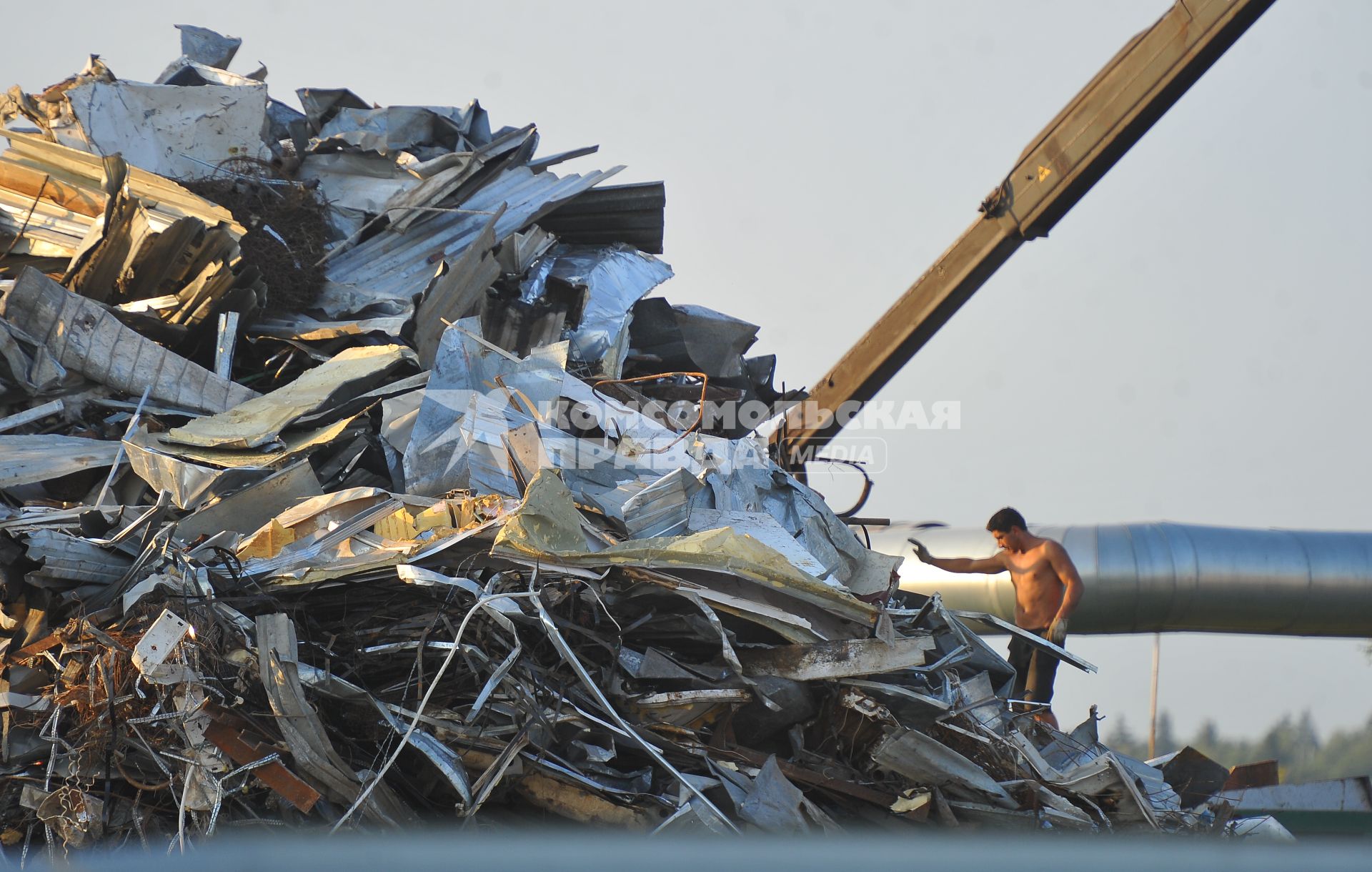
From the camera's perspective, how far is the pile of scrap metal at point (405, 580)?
324 centimetres

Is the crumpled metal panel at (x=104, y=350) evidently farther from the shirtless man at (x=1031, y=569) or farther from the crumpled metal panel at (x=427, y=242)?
the shirtless man at (x=1031, y=569)

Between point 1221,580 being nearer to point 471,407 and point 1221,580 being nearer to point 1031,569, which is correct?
point 1031,569

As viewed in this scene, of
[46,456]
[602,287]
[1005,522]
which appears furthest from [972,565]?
[46,456]

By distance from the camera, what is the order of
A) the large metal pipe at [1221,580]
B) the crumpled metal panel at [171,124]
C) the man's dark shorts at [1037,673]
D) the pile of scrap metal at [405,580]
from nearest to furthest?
the pile of scrap metal at [405,580]
the man's dark shorts at [1037,673]
the crumpled metal panel at [171,124]
the large metal pipe at [1221,580]

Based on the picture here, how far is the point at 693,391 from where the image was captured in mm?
6469

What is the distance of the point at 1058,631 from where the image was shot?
249 inches

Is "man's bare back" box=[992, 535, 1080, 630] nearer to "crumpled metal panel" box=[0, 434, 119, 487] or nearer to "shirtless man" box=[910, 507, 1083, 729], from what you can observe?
"shirtless man" box=[910, 507, 1083, 729]

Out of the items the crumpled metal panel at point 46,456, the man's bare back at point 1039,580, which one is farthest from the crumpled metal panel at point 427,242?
the man's bare back at point 1039,580

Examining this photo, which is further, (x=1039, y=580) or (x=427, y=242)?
(x=1039, y=580)

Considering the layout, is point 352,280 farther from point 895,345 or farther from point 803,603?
point 895,345

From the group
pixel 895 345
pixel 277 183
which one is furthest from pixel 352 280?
pixel 895 345

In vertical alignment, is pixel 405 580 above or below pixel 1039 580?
below

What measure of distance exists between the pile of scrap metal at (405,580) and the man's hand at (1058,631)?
109cm

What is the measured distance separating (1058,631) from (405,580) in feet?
13.4
